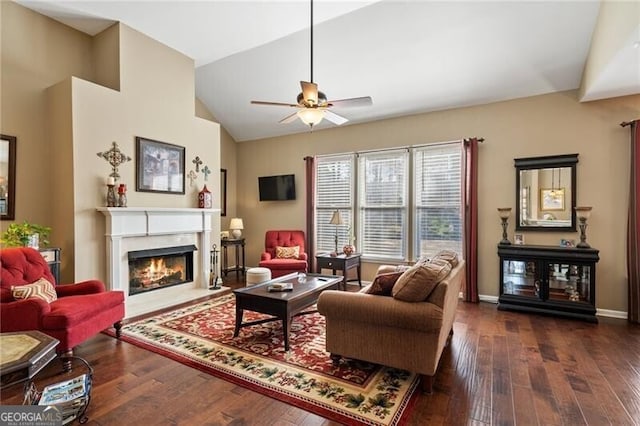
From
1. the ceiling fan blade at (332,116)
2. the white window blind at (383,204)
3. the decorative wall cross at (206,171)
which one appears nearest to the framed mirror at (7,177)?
the decorative wall cross at (206,171)

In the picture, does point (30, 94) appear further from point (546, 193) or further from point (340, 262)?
point (546, 193)

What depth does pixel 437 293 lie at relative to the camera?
233cm

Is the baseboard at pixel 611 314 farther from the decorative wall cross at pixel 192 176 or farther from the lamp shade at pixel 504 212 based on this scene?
the decorative wall cross at pixel 192 176

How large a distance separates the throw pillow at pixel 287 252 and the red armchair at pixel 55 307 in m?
2.87

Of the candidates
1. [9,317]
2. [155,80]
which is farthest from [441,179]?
[9,317]

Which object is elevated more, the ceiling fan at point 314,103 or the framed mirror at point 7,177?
the ceiling fan at point 314,103

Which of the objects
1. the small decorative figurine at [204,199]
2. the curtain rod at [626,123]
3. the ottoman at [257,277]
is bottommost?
the ottoman at [257,277]

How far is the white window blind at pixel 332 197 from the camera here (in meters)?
6.01

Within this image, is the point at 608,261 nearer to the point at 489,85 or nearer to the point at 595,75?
the point at 595,75

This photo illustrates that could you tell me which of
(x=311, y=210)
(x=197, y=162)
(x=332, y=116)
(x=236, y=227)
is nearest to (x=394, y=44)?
(x=332, y=116)

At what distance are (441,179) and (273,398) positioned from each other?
4185mm

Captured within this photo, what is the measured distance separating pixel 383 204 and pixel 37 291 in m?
4.75

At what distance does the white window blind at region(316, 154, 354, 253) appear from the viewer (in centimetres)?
601

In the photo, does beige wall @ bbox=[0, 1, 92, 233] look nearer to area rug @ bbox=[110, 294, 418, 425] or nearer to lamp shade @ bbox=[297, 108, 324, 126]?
area rug @ bbox=[110, 294, 418, 425]
